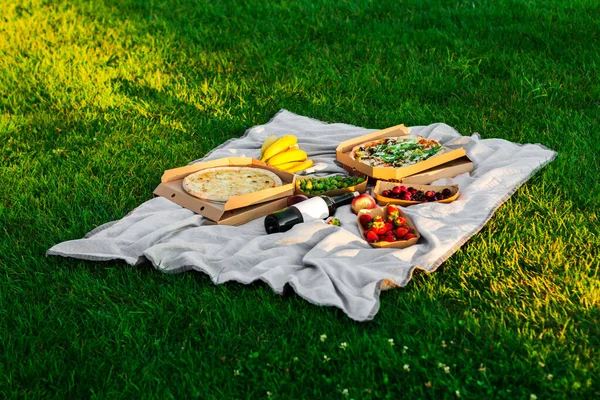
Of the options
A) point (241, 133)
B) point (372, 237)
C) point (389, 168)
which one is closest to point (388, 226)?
point (372, 237)

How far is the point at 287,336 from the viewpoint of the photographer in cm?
355

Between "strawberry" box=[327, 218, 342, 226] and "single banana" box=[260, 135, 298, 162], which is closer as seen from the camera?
"strawberry" box=[327, 218, 342, 226]

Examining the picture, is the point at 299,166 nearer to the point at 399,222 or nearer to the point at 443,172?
the point at 443,172

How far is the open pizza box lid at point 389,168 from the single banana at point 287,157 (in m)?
0.26

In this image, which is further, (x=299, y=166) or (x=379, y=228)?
(x=299, y=166)

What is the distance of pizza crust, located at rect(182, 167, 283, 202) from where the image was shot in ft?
15.9

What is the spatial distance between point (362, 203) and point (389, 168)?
0.45 metres

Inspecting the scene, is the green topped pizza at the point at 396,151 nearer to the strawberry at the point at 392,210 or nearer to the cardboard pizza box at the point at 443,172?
the cardboard pizza box at the point at 443,172

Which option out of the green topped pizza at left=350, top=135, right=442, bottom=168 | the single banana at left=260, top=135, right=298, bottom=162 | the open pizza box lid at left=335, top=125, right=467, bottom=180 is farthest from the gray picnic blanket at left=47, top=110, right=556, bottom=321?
the single banana at left=260, top=135, right=298, bottom=162

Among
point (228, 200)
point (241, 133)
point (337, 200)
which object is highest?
point (228, 200)

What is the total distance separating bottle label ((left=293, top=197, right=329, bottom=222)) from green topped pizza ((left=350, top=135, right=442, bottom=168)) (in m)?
0.69

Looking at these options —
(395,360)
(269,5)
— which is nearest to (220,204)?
(395,360)

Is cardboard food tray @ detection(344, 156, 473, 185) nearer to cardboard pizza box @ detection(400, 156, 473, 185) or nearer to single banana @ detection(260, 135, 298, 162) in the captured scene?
cardboard pizza box @ detection(400, 156, 473, 185)

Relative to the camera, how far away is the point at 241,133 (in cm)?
623
